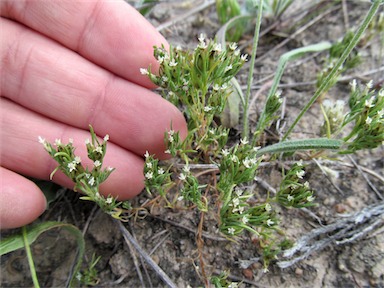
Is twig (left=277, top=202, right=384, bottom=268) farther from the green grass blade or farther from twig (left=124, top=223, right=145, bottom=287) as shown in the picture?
twig (left=124, top=223, right=145, bottom=287)

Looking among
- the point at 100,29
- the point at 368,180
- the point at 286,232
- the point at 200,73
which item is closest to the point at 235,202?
the point at 286,232

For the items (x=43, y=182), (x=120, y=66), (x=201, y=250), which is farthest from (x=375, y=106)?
(x=43, y=182)

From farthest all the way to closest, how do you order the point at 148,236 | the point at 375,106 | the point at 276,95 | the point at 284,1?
the point at 284,1
the point at 148,236
the point at 276,95
the point at 375,106

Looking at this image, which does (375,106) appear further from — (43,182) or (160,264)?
(43,182)

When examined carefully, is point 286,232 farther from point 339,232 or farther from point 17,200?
point 17,200

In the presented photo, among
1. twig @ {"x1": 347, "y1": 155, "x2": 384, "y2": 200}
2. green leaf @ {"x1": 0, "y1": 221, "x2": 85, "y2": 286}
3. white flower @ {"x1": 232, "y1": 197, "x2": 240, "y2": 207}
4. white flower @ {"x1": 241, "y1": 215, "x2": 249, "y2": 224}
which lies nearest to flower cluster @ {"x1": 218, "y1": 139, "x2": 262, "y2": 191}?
white flower @ {"x1": 232, "y1": 197, "x2": 240, "y2": 207}

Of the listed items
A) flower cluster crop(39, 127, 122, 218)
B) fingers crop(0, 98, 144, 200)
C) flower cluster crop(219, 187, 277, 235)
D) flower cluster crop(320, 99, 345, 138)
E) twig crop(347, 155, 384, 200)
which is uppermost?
flower cluster crop(320, 99, 345, 138)

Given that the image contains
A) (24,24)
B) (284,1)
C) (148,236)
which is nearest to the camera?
(148,236)
